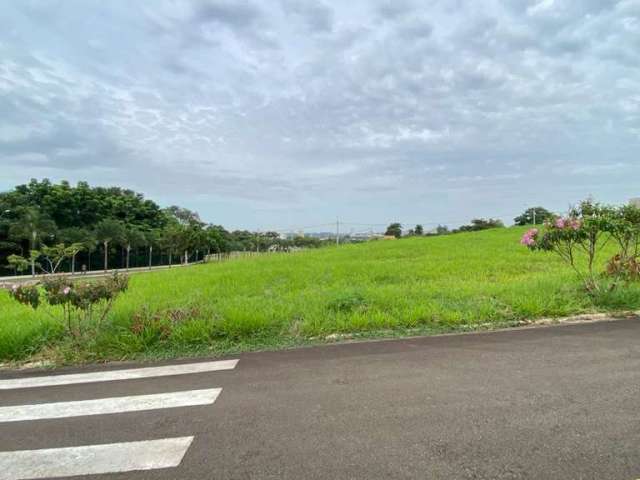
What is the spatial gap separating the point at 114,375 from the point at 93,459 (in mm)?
1774

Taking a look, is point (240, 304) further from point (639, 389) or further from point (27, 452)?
point (639, 389)

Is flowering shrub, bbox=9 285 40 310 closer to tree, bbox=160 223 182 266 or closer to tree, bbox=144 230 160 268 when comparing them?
tree, bbox=144 230 160 268

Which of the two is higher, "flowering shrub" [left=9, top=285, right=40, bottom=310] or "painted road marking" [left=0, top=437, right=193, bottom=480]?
"flowering shrub" [left=9, top=285, right=40, bottom=310]

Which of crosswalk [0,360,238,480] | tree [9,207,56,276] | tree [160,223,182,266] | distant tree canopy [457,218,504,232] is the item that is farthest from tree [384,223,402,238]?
crosswalk [0,360,238,480]

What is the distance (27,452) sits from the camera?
8.24 feet

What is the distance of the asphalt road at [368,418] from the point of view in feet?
7.20

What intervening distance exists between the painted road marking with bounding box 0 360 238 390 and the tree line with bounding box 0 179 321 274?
2813 centimetres

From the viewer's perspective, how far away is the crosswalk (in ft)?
7.55

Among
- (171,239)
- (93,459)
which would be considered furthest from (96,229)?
(93,459)

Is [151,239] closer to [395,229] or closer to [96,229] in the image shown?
[96,229]

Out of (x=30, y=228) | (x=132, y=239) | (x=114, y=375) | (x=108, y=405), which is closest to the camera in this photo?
(x=108, y=405)

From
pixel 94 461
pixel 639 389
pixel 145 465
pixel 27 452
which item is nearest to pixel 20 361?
pixel 27 452

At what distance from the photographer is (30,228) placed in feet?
120

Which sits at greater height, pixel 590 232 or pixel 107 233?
pixel 107 233
